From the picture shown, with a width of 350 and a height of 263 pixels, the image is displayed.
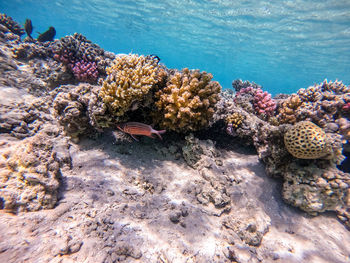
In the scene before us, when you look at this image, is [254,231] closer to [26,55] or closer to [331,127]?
[331,127]

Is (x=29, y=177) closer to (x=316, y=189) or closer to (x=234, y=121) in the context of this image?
(x=234, y=121)

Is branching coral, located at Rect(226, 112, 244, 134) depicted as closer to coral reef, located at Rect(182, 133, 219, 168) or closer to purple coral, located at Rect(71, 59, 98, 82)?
coral reef, located at Rect(182, 133, 219, 168)

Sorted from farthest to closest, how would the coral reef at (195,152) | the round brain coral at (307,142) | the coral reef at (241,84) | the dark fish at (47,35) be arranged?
the dark fish at (47,35), the coral reef at (241,84), the coral reef at (195,152), the round brain coral at (307,142)

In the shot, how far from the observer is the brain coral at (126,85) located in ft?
11.6

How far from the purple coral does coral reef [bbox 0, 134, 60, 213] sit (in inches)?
141

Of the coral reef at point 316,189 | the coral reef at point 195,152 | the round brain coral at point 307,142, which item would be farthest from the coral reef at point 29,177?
the coral reef at point 316,189

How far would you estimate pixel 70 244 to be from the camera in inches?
87.3

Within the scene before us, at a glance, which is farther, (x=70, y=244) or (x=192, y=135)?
(x=192, y=135)

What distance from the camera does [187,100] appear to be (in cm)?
393

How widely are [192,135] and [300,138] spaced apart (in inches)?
92.3

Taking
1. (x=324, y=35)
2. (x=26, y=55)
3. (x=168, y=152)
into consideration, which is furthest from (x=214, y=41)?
(x=168, y=152)

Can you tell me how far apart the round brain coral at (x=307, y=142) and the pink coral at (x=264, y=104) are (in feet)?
8.03

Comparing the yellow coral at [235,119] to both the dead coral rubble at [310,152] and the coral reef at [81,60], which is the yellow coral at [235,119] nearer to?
the dead coral rubble at [310,152]

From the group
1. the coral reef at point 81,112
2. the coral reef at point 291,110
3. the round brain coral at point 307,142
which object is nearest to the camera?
the round brain coral at point 307,142
